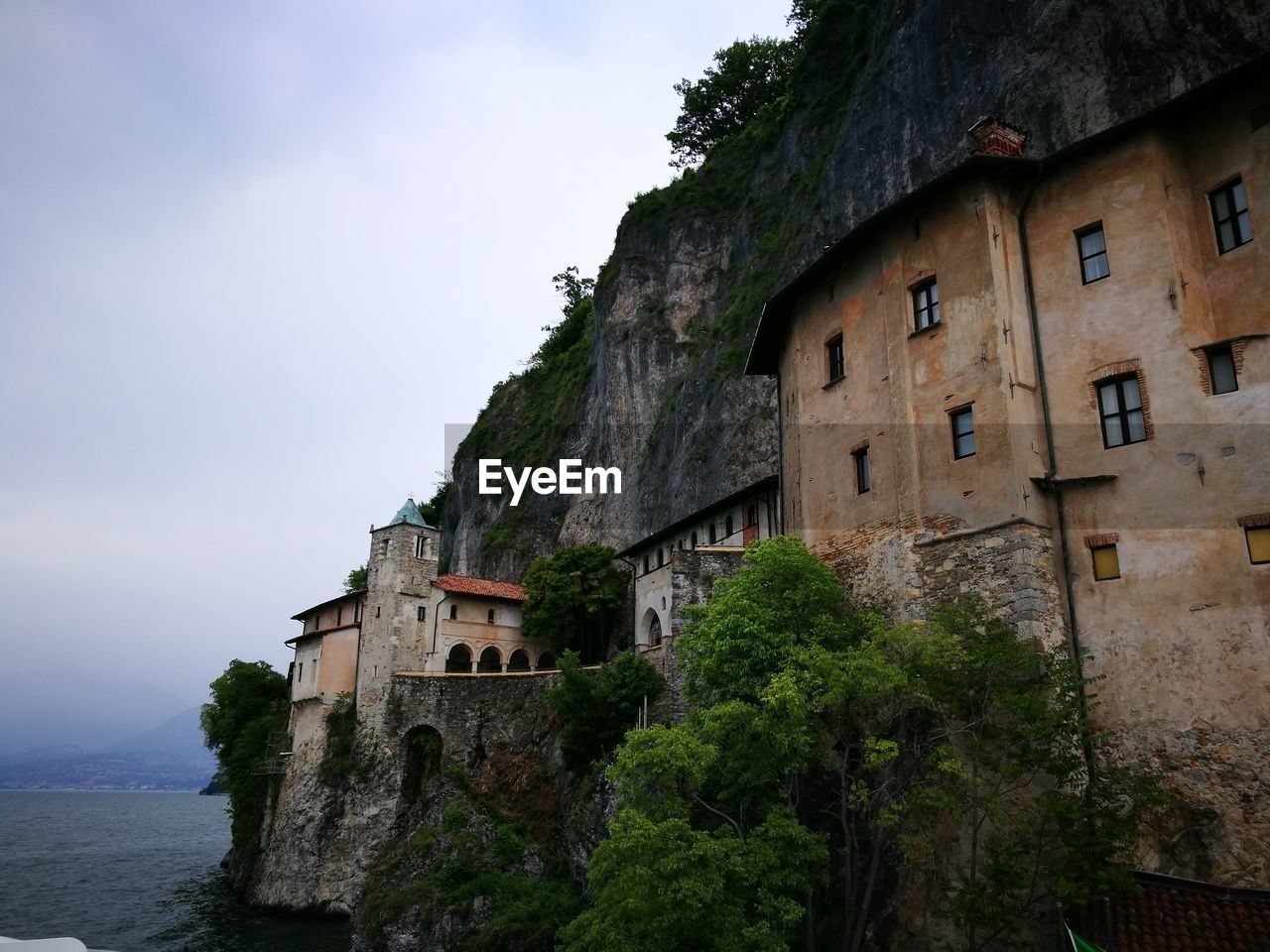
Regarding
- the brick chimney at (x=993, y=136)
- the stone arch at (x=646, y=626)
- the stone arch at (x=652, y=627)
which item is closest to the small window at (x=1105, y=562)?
the brick chimney at (x=993, y=136)

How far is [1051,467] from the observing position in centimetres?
1912

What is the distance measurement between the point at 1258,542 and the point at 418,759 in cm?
3504

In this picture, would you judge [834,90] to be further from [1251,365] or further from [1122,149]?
[1251,365]

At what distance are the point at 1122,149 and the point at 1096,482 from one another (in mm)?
7583

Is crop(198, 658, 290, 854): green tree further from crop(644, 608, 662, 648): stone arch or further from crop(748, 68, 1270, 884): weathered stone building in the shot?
crop(748, 68, 1270, 884): weathered stone building

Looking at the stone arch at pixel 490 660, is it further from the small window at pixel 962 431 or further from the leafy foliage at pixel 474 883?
the small window at pixel 962 431

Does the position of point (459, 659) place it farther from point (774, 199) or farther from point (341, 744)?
point (774, 199)

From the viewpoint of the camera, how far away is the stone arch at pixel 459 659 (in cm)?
4562

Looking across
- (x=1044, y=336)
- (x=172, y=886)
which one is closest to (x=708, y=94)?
(x=1044, y=336)

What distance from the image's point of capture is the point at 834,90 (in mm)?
48219

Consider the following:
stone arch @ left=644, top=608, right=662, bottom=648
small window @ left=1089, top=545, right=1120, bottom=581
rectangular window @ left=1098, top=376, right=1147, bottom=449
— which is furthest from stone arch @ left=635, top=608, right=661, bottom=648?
rectangular window @ left=1098, top=376, right=1147, bottom=449

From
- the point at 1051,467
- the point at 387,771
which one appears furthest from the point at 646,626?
the point at 1051,467

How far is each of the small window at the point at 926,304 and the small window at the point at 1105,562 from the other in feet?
22.2

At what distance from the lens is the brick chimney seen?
71.3 ft
